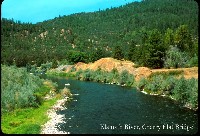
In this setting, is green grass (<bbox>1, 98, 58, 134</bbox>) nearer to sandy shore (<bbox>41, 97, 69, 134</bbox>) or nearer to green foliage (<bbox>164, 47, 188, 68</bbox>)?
sandy shore (<bbox>41, 97, 69, 134</bbox>)

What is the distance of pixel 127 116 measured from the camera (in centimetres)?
4019

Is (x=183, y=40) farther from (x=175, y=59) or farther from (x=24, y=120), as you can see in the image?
(x=24, y=120)

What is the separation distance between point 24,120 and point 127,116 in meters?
11.4

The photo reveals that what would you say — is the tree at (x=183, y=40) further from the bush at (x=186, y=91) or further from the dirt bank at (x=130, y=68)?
the bush at (x=186, y=91)

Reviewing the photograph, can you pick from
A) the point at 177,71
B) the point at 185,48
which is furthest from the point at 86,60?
the point at 177,71

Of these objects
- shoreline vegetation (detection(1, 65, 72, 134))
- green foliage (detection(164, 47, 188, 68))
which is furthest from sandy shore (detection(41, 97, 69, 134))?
green foliage (detection(164, 47, 188, 68))

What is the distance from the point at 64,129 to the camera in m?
34.1

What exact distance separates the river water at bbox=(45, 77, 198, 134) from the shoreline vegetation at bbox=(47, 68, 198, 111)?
1629 mm

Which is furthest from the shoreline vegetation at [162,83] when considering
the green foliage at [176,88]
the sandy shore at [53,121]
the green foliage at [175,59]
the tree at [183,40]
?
the tree at [183,40]

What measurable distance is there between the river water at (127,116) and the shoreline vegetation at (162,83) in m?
1.63

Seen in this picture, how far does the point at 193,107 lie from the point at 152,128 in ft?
38.5

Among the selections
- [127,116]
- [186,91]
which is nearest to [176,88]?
[186,91]

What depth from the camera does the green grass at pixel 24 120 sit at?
32469 millimetres

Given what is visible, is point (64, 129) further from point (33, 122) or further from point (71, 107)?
point (71, 107)
